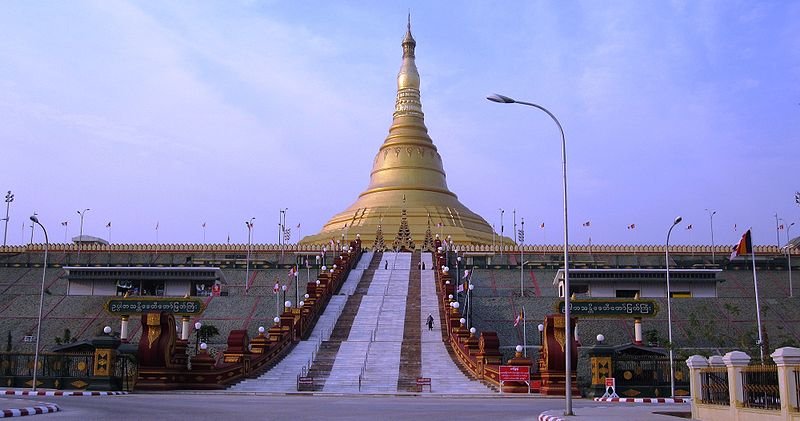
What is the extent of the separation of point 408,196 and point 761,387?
65909 millimetres

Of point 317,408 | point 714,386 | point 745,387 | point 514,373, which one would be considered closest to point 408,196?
point 514,373

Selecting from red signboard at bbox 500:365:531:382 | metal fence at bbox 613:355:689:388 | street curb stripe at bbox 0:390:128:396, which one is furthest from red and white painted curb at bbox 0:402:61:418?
metal fence at bbox 613:355:689:388

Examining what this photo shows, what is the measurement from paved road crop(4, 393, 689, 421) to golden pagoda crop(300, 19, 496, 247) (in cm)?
4826

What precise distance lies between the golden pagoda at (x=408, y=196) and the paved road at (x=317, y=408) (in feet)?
158

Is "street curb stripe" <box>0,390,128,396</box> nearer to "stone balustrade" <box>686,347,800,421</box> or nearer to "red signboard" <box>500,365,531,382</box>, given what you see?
"red signboard" <box>500,365,531,382</box>

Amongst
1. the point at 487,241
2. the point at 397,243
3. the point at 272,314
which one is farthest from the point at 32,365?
the point at 487,241

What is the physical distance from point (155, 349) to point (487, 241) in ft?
163

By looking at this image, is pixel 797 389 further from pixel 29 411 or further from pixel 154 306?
pixel 154 306

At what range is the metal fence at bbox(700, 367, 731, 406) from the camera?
17.7 meters

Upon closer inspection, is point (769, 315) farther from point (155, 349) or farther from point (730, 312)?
point (155, 349)

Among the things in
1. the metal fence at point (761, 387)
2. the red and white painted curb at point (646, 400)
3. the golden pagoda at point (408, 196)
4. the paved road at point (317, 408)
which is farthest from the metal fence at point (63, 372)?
the golden pagoda at point (408, 196)

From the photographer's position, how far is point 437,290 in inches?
1951

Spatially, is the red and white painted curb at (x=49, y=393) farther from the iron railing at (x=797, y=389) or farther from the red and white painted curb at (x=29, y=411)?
the iron railing at (x=797, y=389)

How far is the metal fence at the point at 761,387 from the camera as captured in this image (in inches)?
597
